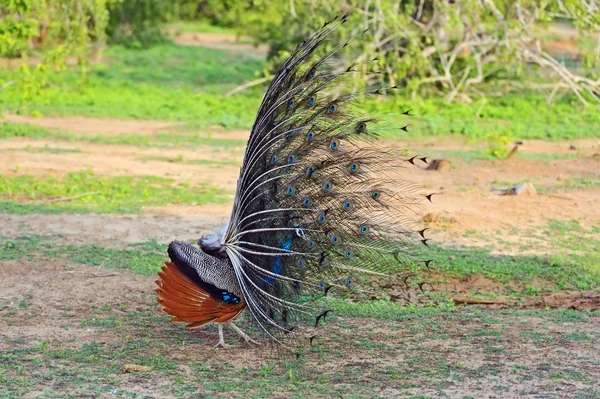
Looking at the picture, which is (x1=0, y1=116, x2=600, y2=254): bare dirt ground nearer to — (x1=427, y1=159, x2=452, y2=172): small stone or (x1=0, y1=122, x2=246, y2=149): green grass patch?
(x1=427, y1=159, x2=452, y2=172): small stone

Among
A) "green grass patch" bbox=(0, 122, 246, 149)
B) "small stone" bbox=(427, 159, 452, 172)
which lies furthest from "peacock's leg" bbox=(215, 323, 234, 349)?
"green grass patch" bbox=(0, 122, 246, 149)

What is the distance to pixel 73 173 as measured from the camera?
1146 centimetres

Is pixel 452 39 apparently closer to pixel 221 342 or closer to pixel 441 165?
pixel 441 165

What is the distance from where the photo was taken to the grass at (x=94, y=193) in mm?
9945

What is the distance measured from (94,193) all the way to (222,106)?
664cm

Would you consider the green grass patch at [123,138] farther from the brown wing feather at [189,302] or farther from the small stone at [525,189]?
the brown wing feather at [189,302]

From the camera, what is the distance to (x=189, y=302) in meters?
5.70

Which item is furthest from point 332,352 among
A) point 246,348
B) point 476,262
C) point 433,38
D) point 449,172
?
point 433,38

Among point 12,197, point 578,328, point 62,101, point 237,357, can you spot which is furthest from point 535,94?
point 237,357

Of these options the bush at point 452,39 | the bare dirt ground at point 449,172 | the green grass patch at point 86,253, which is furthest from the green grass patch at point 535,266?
the bush at point 452,39

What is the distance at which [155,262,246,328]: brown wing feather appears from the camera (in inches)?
224

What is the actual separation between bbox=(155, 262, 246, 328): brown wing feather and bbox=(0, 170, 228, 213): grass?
422 cm

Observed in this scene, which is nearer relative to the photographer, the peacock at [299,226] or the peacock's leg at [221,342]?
the peacock at [299,226]

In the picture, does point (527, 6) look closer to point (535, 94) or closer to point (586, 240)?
point (535, 94)
